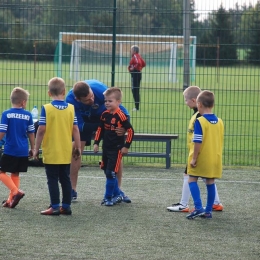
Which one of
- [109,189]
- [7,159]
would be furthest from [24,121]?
[109,189]

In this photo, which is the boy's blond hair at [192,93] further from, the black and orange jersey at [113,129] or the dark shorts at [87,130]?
the dark shorts at [87,130]

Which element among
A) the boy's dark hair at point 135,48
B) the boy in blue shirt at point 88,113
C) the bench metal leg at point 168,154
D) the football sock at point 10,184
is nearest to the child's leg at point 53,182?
the football sock at point 10,184

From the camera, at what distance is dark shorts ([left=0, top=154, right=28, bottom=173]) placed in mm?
8234

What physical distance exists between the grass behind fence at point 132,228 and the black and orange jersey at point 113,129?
0.71 meters

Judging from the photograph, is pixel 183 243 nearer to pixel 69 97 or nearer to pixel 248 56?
pixel 69 97

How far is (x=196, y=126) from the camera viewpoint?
301 inches

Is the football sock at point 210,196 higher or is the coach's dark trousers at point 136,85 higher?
the coach's dark trousers at point 136,85

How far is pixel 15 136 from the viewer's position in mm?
8125

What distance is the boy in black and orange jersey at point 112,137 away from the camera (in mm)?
8227

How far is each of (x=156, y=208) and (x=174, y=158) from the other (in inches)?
160

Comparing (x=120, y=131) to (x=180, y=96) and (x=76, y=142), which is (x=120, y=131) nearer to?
(x=76, y=142)

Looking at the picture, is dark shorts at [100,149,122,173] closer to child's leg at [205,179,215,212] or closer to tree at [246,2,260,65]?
child's leg at [205,179,215,212]

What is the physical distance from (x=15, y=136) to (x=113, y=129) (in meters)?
1.07

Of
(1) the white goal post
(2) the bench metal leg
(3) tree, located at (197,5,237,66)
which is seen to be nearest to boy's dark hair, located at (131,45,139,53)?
(1) the white goal post
